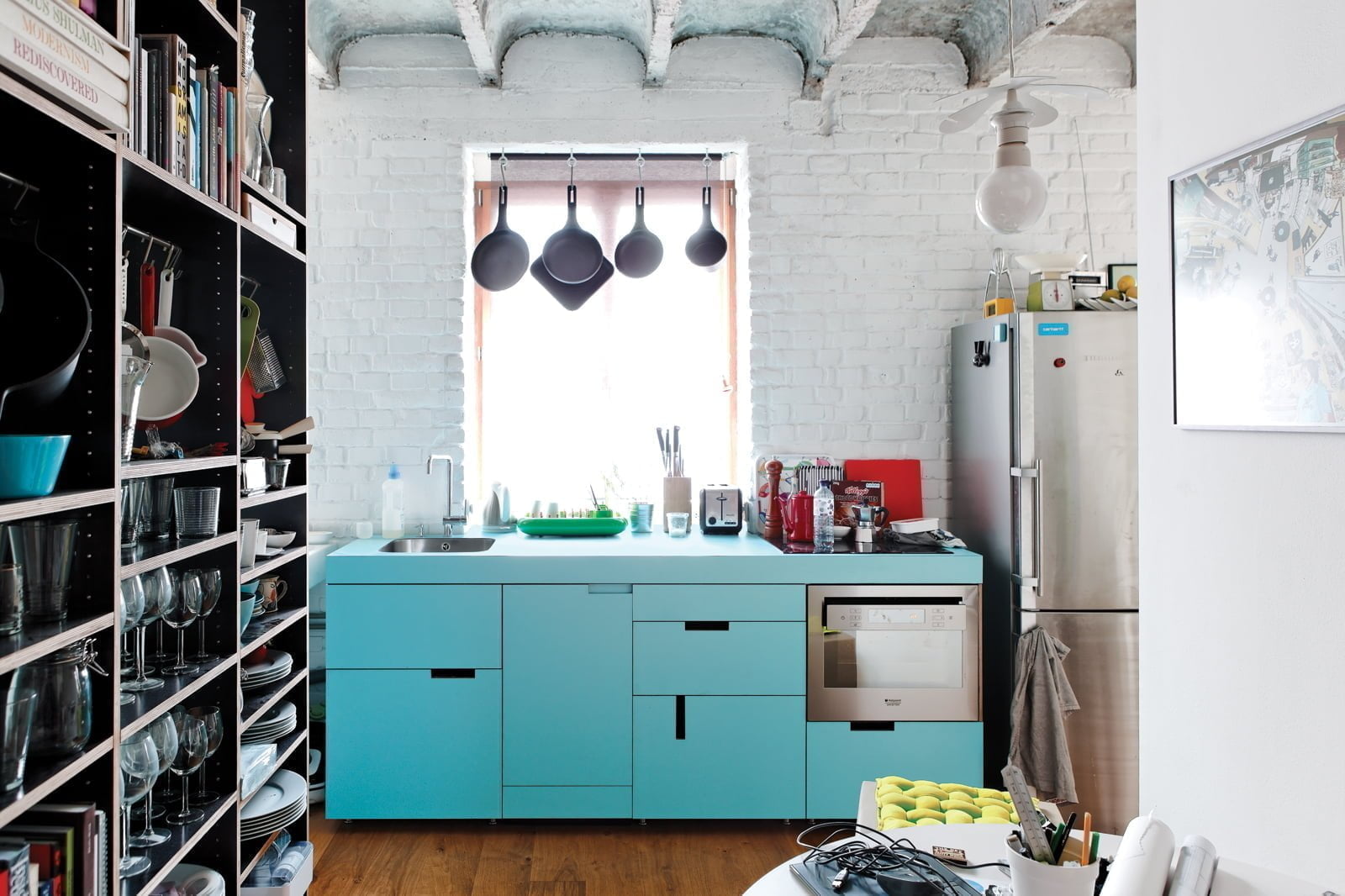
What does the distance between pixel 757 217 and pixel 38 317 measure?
2566mm

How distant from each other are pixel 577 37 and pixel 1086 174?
6.81 ft

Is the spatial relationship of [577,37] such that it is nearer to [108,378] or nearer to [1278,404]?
[108,378]

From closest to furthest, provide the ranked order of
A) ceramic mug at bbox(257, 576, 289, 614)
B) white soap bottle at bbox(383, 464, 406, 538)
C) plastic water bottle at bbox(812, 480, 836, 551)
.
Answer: ceramic mug at bbox(257, 576, 289, 614), plastic water bottle at bbox(812, 480, 836, 551), white soap bottle at bbox(383, 464, 406, 538)

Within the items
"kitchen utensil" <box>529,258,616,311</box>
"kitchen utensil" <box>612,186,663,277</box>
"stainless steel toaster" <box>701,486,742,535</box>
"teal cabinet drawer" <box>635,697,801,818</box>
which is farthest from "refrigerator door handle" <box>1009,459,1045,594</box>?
"kitchen utensil" <box>529,258,616,311</box>

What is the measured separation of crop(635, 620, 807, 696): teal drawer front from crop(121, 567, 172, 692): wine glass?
146 centimetres

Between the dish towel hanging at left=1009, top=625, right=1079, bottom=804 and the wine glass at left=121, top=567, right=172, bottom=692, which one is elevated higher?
the wine glass at left=121, top=567, right=172, bottom=692

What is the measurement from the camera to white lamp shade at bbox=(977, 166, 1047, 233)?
84.6 inches

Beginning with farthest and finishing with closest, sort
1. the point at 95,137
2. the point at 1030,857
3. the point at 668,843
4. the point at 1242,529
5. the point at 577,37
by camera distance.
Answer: the point at 577,37, the point at 668,843, the point at 1242,529, the point at 95,137, the point at 1030,857

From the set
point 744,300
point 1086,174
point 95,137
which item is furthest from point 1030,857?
point 1086,174

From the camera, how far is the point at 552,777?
2793mm

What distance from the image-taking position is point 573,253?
11.2 ft

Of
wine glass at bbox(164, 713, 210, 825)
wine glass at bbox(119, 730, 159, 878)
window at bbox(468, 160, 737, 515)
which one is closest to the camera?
wine glass at bbox(119, 730, 159, 878)

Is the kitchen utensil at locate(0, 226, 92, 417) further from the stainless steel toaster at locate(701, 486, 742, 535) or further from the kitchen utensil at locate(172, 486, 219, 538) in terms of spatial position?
the stainless steel toaster at locate(701, 486, 742, 535)

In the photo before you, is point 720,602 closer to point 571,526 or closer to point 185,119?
point 571,526
